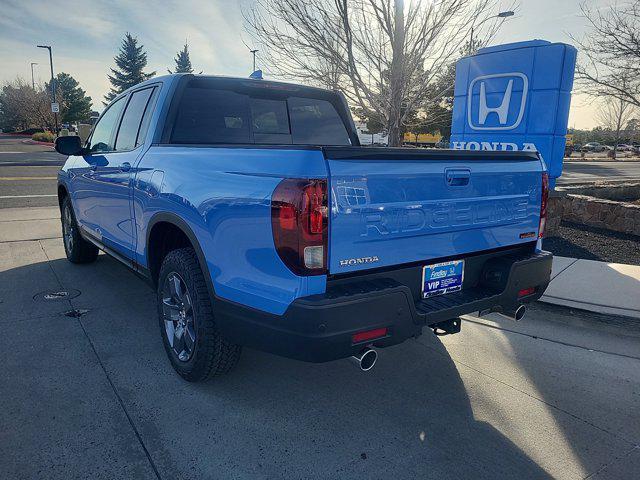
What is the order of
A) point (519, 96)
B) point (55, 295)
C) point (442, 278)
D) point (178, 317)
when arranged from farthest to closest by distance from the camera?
point (519, 96) → point (55, 295) → point (178, 317) → point (442, 278)

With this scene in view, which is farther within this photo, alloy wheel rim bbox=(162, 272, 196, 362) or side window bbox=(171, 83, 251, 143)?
side window bbox=(171, 83, 251, 143)

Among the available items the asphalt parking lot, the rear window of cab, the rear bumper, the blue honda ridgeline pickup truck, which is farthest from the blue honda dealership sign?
the rear bumper

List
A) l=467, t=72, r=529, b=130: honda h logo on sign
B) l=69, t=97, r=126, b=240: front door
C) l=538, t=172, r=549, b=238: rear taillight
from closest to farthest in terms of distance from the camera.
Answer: l=538, t=172, r=549, b=238: rear taillight < l=69, t=97, r=126, b=240: front door < l=467, t=72, r=529, b=130: honda h logo on sign

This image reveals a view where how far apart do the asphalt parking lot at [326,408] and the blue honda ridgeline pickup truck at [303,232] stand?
1.42 feet

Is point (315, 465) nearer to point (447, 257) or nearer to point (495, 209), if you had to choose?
point (447, 257)

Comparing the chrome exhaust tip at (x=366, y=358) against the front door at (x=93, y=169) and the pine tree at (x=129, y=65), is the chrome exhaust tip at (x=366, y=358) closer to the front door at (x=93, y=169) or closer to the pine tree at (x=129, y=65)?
the front door at (x=93, y=169)

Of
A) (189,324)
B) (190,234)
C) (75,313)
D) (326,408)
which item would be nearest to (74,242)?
(75,313)

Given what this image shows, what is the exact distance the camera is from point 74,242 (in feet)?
18.7

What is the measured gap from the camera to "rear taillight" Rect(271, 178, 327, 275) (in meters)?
2.14

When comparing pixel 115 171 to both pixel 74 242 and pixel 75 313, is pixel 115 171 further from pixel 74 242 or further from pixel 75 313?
pixel 74 242

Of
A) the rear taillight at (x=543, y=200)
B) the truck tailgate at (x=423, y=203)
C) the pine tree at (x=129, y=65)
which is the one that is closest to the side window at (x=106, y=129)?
the truck tailgate at (x=423, y=203)

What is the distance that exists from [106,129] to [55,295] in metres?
1.77

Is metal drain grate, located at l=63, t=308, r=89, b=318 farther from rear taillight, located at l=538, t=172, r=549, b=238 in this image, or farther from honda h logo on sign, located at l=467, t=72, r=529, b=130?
honda h logo on sign, located at l=467, t=72, r=529, b=130

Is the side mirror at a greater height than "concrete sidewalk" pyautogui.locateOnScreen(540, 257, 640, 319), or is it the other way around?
the side mirror
